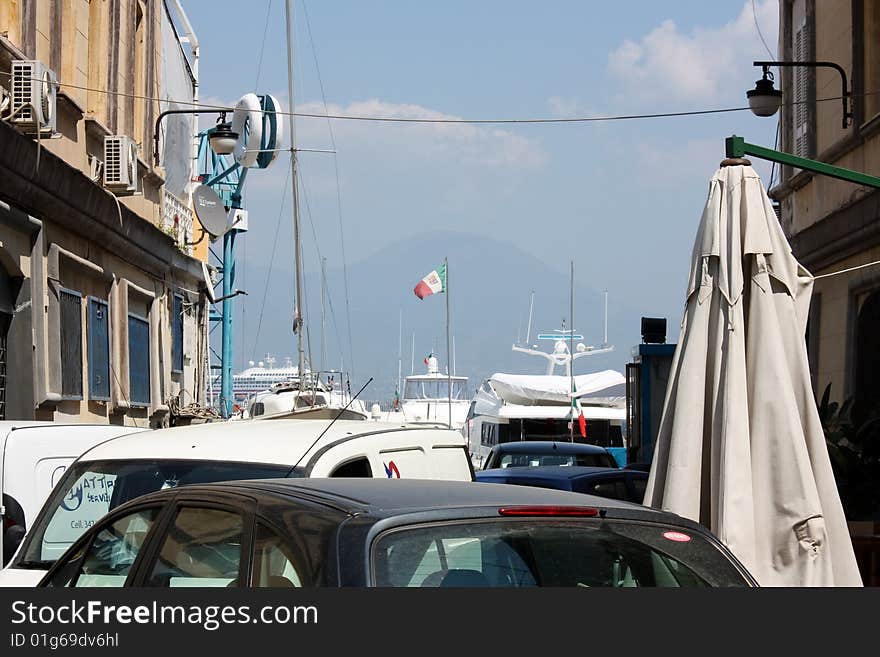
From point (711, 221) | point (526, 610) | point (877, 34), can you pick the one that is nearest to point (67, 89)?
point (877, 34)

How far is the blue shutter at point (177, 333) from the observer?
24328mm

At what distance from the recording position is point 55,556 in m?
7.09

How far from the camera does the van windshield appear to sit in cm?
687

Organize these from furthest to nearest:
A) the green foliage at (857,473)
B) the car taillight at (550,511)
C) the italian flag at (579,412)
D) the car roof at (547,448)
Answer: the italian flag at (579,412), the car roof at (547,448), the green foliage at (857,473), the car taillight at (550,511)

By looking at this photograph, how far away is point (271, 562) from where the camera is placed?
3965 mm

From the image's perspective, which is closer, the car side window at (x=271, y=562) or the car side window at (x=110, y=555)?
the car side window at (x=271, y=562)

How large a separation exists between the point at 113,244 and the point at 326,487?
15.2m

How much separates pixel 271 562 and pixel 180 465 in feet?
10.3

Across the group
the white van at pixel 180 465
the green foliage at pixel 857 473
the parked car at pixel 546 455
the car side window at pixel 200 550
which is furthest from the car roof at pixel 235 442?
the parked car at pixel 546 455

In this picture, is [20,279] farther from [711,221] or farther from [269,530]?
[269,530]

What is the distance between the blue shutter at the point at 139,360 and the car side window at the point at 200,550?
1616cm

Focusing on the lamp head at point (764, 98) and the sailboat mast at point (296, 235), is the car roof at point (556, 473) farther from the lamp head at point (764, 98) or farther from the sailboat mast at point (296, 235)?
the sailboat mast at point (296, 235)

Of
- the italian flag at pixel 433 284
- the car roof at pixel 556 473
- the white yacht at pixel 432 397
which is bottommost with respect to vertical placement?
the white yacht at pixel 432 397

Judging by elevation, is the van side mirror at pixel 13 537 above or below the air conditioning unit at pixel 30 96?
below
